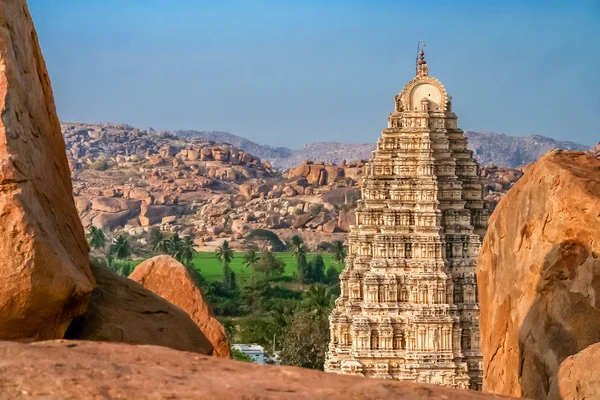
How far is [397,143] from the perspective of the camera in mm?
35375

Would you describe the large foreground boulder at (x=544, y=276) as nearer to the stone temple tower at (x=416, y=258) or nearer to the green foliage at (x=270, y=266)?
the stone temple tower at (x=416, y=258)

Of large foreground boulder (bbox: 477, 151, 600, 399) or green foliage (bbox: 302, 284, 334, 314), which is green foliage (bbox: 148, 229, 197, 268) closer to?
green foliage (bbox: 302, 284, 334, 314)

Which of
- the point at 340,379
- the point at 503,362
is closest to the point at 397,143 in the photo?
the point at 503,362

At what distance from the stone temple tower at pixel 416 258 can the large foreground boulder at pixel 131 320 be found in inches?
950

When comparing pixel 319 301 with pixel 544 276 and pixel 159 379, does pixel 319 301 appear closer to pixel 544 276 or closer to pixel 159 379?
pixel 544 276

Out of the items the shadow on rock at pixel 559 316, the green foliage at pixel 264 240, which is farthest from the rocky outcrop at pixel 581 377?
the green foliage at pixel 264 240

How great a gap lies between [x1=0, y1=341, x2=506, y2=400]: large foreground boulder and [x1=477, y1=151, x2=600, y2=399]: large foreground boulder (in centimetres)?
274

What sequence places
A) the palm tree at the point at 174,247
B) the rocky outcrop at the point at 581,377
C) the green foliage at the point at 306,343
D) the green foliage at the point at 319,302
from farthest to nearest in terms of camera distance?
the palm tree at the point at 174,247 < the green foliage at the point at 319,302 < the green foliage at the point at 306,343 < the rocky outcrop at the point at 581,377

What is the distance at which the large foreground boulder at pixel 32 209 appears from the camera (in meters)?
6.60

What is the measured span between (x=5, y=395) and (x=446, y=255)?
3025cm

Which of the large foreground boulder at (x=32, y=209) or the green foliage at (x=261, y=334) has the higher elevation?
the large foreground boulder at (x=32, y=209)

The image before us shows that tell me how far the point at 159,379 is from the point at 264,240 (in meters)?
104

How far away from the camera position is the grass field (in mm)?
77938

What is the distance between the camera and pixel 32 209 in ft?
22.6
